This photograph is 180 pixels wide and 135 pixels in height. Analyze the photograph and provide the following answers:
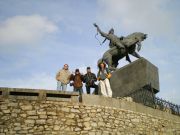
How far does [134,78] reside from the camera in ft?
48.3

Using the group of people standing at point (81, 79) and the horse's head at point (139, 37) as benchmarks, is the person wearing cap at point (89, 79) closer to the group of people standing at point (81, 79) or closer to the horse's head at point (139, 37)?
the group of people standing at point (81, 79)

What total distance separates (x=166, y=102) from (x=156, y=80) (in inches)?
47.3

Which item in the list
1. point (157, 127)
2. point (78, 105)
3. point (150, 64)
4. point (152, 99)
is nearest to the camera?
point (78, 105)

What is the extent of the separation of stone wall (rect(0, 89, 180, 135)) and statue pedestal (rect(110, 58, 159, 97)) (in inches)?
101

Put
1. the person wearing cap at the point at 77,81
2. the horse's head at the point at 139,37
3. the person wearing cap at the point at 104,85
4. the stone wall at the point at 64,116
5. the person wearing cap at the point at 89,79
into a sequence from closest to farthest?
the stone wall at the point at 64,116 → the person wearing cap at the point at 77,81 → the person wearing cap at the point at 104,85 → the person wearing cap at the point at 89,79 → the horse's head at the point at 139,37

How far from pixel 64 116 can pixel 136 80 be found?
4924mm

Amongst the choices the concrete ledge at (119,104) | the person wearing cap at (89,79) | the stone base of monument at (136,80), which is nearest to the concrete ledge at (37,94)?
the concrete ledge at (119,104)

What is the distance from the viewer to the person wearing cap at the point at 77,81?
11.8 metres

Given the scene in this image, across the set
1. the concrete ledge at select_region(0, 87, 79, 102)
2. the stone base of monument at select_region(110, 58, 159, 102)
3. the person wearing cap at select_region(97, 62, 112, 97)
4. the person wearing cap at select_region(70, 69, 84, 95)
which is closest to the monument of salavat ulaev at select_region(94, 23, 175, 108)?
the stone base of monument at select_region(110, 58, 159, 102)

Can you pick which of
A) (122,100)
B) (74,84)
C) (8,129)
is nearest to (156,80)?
(122,100)

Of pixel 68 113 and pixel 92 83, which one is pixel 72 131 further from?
pixel 92 83

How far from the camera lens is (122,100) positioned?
12031 millimetres

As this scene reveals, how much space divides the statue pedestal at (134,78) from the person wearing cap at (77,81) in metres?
3.07

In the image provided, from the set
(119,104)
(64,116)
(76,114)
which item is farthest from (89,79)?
(64,116)
